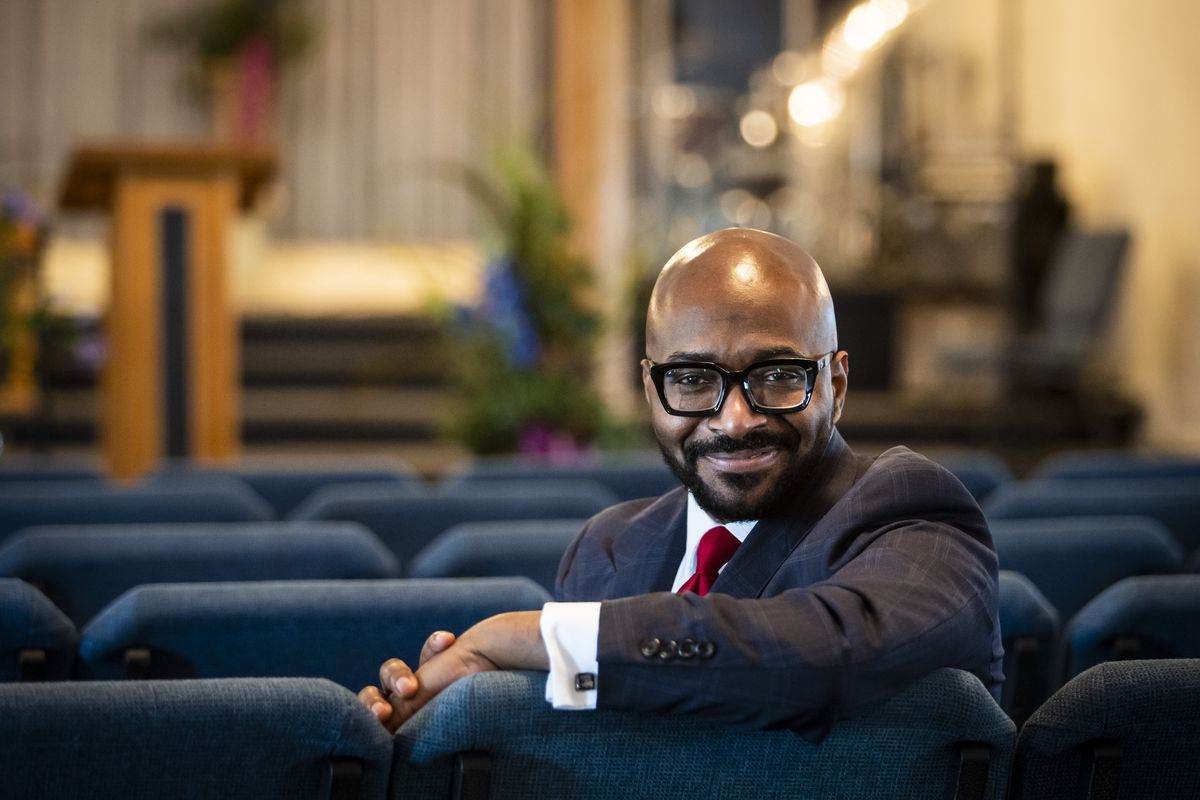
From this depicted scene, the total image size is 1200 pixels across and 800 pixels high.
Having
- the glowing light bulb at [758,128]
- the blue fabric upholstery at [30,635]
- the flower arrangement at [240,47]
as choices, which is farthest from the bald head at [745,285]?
the glowing light bulb at [758,128]

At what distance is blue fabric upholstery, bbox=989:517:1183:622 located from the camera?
227 centimetres

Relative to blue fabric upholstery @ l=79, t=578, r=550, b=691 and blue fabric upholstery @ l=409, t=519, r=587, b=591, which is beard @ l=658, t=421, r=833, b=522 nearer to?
blue fabric upholstery @ l=79, t=578, r=550, b=691

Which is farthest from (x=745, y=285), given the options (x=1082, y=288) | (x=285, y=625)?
(x=1082, y=288)

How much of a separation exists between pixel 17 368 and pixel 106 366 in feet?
3.11

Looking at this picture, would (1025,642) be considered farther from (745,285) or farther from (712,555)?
(745,285)

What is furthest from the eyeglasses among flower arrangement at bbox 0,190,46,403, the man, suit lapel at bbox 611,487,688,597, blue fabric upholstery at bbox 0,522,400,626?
flower arrangement at bbox 0,190,46,403

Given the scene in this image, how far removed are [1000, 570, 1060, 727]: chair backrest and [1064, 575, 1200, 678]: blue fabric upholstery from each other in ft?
0.13

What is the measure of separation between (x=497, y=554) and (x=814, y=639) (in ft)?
3.58

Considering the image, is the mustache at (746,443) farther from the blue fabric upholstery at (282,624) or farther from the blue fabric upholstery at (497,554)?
the blue fabric upholstery at (497,554)

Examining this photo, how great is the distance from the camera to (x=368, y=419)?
7.58m

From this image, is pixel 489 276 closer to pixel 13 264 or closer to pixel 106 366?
pixel 106 366

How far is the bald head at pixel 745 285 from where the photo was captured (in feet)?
4.79

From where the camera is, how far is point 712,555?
155cm

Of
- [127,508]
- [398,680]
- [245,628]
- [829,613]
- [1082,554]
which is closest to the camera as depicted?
[829,613]
